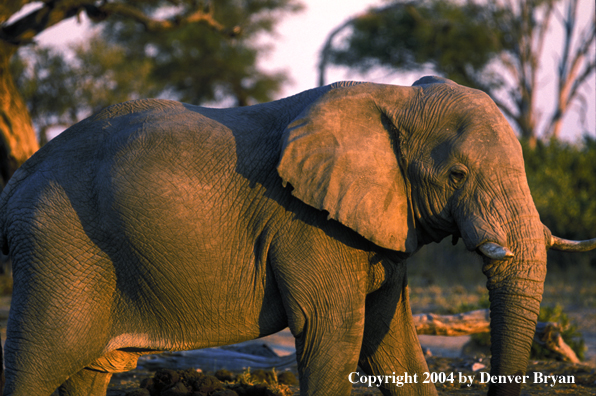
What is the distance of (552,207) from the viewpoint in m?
13.4

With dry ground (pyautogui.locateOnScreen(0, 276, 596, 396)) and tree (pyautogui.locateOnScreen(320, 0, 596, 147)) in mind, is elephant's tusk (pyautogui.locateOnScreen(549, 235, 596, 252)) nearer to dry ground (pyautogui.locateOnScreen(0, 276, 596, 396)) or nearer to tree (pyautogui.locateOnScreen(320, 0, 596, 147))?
dry ground (pyautogui.locateOnScreen(0, 276, 596, 396))

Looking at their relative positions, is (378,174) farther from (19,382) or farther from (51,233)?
(19,382)

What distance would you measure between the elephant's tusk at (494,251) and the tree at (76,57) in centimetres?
703

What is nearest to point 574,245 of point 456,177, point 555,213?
point 456,177

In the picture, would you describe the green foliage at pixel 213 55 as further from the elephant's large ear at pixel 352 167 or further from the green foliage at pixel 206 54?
the elephant's large ear at pixel 352 167

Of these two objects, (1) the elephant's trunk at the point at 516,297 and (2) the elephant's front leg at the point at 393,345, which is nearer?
(1) the elephant's trunk at the point at 516,297

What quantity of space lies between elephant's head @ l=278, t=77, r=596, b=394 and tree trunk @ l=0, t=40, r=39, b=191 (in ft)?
20.6

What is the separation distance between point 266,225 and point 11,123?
624 cm

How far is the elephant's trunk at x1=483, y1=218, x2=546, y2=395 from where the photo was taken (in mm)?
3154

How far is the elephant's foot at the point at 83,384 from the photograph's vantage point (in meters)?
3.92

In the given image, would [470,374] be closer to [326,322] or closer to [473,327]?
[473,327]

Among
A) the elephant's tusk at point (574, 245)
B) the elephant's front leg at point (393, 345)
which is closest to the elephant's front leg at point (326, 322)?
the elephant's front leg at point (393, 345)

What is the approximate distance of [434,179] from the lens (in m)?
3.28

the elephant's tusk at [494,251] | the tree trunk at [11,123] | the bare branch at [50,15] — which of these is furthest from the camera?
the bare branch at [50,15]
